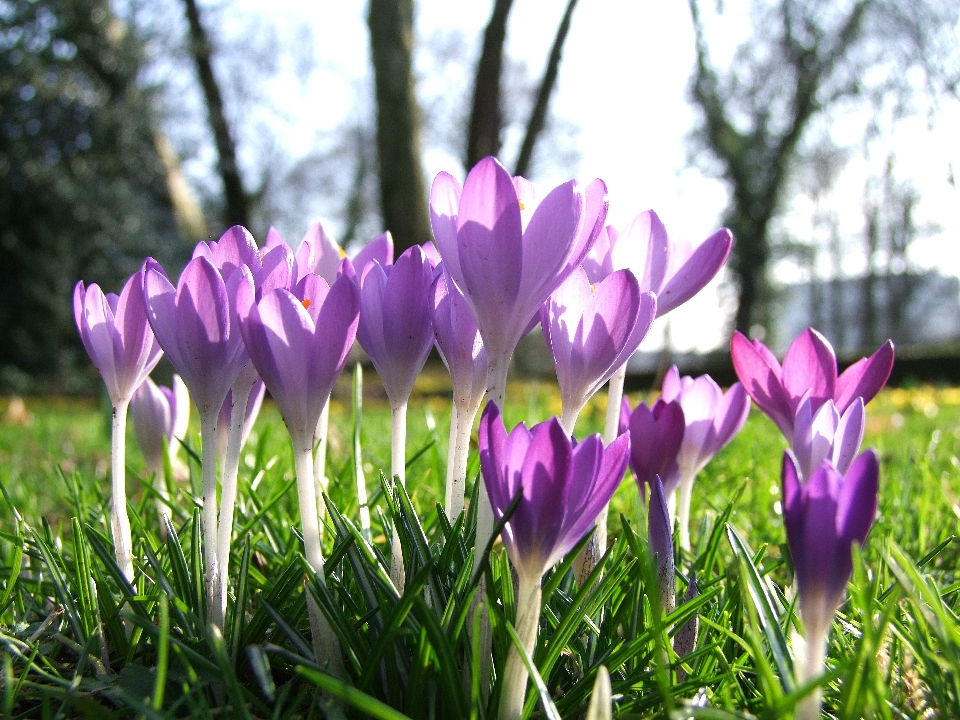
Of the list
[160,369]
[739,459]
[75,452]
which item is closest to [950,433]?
[739,459]

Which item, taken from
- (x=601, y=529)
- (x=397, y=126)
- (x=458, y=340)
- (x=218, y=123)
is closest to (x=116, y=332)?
(x=458, y=340)

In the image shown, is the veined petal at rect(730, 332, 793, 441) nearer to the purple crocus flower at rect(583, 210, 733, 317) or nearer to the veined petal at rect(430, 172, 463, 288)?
the purple crocus flower at rect(583, 210, 733, 317)

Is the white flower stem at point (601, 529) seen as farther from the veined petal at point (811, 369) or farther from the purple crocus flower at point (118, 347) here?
the purple crocus flower at point (118, 347)

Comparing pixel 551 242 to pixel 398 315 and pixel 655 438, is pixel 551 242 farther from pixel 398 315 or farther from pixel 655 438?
pixel 655 438

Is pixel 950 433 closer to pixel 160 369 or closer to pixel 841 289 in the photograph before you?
pixel 160 369

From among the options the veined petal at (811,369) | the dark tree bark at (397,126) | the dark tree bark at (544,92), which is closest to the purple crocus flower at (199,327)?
the veined petal at (811,369)

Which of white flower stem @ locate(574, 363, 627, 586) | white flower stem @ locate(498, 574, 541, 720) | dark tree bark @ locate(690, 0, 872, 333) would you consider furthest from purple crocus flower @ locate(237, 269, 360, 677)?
dark tree bark @ locate(690, 0, 872, 333)

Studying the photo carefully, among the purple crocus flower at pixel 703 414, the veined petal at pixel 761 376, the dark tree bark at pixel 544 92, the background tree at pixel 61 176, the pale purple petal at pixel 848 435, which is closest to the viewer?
the pale purple petal at pixel 848 435
